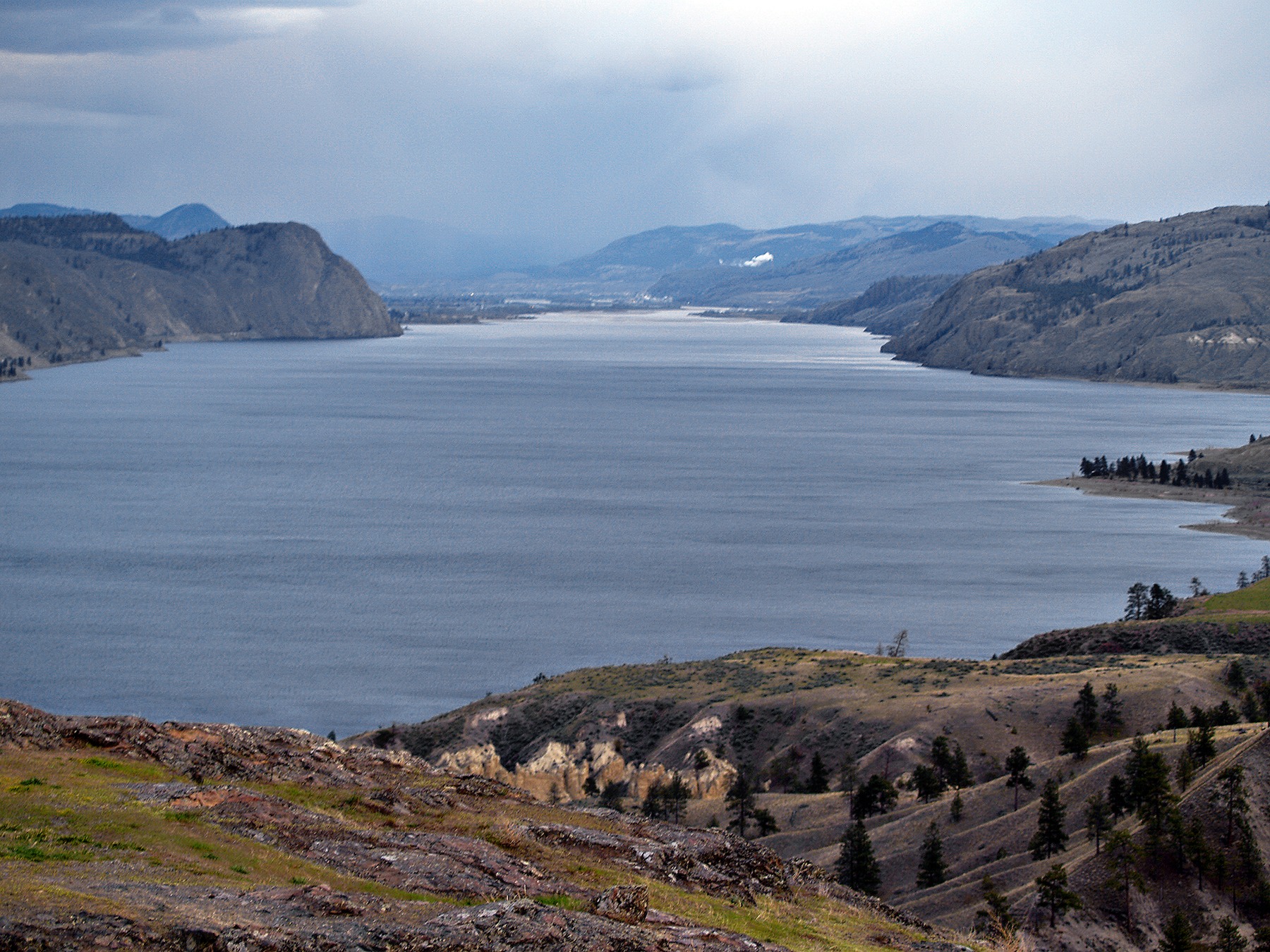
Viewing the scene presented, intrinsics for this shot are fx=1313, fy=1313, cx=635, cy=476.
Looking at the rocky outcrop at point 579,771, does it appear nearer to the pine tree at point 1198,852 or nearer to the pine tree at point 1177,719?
the pine tree at point 1177,719

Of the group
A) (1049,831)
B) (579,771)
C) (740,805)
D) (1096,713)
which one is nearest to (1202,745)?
(1049,831)

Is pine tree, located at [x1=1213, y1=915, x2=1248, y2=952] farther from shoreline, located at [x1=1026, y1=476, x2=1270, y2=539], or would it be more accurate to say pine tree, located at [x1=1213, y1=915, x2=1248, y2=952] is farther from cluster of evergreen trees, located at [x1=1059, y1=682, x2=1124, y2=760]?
shoreline, located at [x1=1026, y1=476, x2=1270, y2=539]

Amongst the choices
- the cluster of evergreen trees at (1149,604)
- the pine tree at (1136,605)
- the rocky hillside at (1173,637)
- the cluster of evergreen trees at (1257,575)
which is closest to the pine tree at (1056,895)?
the rocky hillside at (1173,637)

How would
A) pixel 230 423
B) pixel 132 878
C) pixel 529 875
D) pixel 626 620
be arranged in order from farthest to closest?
1. pixel 230 423
2. pixel 626 620
3. pixel 529 875
4. pixel 132 878

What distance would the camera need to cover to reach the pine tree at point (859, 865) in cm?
3794

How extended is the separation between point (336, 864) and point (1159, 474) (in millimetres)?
141979

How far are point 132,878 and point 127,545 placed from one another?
93213mm

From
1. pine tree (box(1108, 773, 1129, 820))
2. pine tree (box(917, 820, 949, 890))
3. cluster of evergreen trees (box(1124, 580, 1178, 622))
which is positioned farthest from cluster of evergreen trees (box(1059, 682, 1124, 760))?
cluster of evergreen trees (box(1124, 580, 1178, 622))

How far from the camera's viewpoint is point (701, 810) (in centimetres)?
4853

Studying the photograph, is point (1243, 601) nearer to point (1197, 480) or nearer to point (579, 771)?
point (579, 771)

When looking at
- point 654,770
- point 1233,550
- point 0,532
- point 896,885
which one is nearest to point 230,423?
point 0,532

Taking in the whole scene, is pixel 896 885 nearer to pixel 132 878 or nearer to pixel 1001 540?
pixel 132 878

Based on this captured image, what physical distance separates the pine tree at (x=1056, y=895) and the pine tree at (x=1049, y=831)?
3.42 meters

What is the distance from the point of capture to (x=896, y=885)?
129 feet
